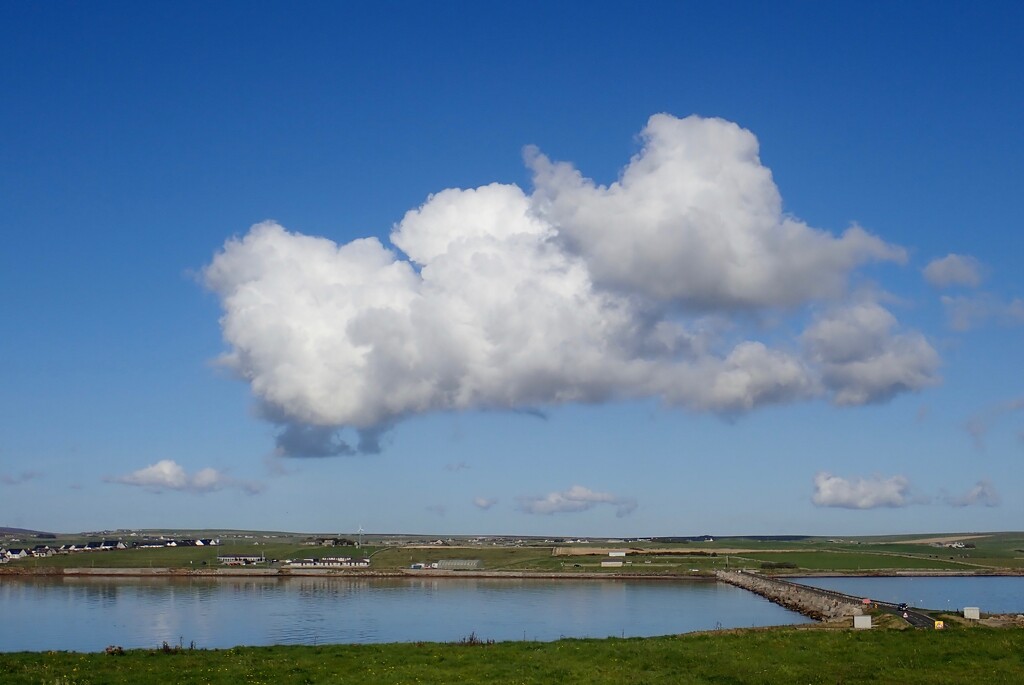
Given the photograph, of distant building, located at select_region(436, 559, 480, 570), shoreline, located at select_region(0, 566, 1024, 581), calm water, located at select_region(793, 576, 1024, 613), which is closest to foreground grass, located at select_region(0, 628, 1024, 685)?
calm water, located at select_region(793, 576, 1024, 613)

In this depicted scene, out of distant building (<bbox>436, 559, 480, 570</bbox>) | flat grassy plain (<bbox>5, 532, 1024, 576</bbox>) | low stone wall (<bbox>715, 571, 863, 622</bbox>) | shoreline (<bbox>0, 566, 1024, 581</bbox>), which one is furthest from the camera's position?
distant building (<bbox>436, 559, 480, 570</bbox>)

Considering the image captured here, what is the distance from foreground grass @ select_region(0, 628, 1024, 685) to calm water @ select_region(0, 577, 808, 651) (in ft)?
81.7

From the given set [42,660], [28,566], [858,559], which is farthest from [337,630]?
[858,559]

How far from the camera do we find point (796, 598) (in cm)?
9262

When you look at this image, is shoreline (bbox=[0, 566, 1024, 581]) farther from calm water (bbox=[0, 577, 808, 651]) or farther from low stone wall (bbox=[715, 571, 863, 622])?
calm water (bbox=[0, 577, 808, 651])

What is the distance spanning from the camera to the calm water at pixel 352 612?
6356 centimetres

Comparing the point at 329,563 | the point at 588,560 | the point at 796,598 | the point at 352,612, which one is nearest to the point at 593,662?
the point at 352,612

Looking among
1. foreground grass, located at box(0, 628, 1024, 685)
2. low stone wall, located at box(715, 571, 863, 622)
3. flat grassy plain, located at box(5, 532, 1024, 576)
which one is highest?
foreground grass, located at box(0, 628, 1024, 685)

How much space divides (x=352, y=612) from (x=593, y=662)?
182ft

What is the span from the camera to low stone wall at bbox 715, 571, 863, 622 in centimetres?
7159

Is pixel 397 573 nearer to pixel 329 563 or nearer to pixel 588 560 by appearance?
pixel 329 563

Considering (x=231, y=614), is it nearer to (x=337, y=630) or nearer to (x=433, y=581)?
(x=337, y=630)

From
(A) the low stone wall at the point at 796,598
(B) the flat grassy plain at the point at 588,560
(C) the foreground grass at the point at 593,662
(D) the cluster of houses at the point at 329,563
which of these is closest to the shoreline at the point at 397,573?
(B) the flat grassy plain at the point at 588,560

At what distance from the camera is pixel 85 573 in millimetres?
147750
